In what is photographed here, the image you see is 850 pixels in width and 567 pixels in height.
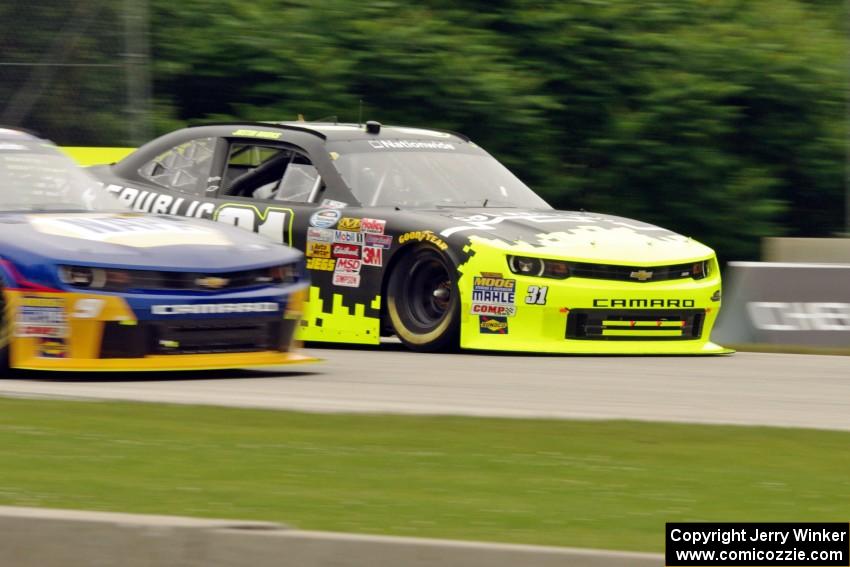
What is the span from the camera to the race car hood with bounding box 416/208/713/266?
1028cm

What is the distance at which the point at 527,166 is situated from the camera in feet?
56.7

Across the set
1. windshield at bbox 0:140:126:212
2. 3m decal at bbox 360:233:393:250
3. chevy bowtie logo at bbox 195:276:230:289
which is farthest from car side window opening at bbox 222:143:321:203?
chevy bowtie logo at bbox 195:276:230:289

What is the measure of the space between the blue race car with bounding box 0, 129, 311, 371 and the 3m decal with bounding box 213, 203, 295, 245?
1681 millimetres

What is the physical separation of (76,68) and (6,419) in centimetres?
913

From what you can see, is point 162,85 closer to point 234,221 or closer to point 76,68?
point 76,68

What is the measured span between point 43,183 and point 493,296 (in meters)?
2.63

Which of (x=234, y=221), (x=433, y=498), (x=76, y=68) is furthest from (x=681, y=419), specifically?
(x=76, y=68)

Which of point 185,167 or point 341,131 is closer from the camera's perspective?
point 341,131

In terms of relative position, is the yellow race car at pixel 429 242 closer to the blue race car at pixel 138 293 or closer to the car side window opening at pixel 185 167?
the car side window opening at pixel 185 167

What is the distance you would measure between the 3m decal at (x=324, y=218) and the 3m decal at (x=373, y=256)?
32 centimetres

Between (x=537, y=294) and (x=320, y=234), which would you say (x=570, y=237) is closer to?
(x=537, y=294)

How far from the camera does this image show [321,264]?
11.0m

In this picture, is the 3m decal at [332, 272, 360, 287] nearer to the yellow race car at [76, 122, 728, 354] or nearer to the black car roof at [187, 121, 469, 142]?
the yellow race car at [76, 122, 728, 354]

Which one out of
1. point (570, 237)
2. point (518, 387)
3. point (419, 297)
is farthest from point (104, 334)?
point (570, 237)
